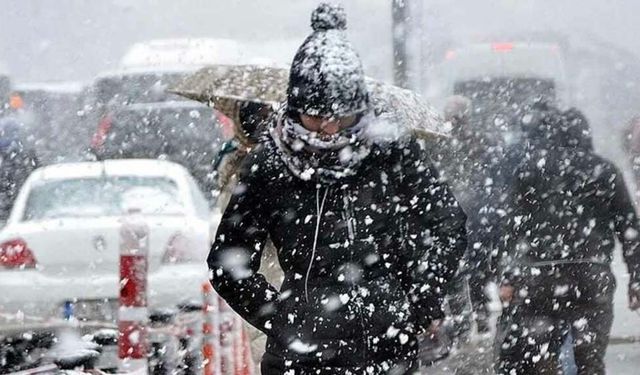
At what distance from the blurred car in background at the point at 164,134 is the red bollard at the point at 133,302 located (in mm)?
11470

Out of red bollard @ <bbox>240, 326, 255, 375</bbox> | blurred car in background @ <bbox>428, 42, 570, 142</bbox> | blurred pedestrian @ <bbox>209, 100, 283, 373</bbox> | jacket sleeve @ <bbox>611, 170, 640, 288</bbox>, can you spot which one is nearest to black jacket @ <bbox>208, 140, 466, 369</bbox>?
blurred pedestrian @ <bbox>209, 100, 283, 373</bbox>

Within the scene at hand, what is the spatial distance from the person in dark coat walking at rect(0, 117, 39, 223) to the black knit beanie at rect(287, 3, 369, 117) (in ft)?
40.6

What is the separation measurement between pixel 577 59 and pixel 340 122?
88.4 ft

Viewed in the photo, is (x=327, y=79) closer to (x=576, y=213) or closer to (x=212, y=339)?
(x=576, y=213)

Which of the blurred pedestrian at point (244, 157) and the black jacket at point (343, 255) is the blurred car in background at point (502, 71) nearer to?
the blurred pedestrian at point (244, 157)

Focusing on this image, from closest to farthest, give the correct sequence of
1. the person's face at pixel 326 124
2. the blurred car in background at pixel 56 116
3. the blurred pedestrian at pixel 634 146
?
the person's face at pixel 326 124
the blurred pedestrian at pixel 634 146
the blurred car in background at pixel 56 116

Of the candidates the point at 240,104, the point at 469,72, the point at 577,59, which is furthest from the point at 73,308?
the point at 577,59

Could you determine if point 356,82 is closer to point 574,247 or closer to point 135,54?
point 574,247

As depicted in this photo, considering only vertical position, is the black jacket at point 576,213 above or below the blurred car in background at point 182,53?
above

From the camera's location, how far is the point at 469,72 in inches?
981

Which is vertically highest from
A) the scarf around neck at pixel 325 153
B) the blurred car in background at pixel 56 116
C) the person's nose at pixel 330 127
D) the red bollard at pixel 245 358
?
the person's nose at pixel 330 127

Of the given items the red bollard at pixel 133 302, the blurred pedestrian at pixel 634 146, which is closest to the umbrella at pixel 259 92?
the red bollard at pixel 133 302

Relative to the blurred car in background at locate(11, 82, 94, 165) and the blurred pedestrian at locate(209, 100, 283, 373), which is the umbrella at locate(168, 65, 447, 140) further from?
the blurred car in background at locate(11, 82, 94, 165)

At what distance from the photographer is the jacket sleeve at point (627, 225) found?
19.2 feet
